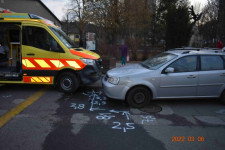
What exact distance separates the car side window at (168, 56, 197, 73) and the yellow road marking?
4289 mm

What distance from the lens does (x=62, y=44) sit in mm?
6094

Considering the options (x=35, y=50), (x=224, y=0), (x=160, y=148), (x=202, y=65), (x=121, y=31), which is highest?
(x=224, y=0)

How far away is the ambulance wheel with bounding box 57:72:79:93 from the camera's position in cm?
618

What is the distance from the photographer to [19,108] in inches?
190

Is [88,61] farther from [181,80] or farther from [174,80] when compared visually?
[181,80]

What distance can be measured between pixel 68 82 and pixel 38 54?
1.39 metres

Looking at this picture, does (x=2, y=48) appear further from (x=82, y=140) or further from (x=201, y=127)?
(x=201, y=127)

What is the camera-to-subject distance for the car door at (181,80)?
4.96m

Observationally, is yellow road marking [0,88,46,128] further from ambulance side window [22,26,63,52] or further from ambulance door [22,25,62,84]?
ambulance side window [22,26,63,52]

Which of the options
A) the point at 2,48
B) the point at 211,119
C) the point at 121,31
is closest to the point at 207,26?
the point at 121,31

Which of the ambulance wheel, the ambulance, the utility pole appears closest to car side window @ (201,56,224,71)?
Answer: the ambulance

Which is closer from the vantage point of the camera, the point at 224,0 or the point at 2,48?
the point at 2,48

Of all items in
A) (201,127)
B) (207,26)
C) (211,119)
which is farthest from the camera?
(207,26)

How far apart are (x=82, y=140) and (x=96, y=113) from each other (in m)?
1.33
